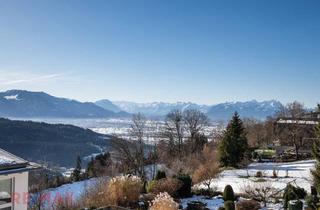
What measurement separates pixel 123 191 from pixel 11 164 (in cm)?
1131

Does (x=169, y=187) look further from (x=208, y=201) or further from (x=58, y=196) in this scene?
(x=58, y=196)

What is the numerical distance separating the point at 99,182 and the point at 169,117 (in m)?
36.9

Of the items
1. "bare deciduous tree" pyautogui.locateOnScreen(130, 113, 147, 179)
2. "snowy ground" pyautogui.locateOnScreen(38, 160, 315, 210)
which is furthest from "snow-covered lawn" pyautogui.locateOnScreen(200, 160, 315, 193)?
"bare deciduous tree" pyautogui.locateOnScreen(130, 113, 147, 179)

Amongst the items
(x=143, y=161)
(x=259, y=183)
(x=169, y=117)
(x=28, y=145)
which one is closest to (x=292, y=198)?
(x=259, y=183)

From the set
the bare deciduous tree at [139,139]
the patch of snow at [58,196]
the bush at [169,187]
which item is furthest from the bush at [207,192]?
the bare deciduous tree at [139,139]

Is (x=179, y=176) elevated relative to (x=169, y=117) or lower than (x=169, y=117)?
lower

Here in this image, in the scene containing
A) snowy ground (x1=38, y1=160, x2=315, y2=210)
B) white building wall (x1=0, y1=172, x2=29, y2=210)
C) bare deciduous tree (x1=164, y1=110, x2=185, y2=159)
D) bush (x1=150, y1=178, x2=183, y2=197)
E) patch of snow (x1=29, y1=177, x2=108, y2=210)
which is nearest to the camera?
white building wall (x1=0, y1=172, x2=29, y2=210)

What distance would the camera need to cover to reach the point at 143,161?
4962 centimetres

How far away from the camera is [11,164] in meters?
11.4

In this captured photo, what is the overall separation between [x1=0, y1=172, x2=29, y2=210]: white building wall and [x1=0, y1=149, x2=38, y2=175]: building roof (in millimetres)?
315

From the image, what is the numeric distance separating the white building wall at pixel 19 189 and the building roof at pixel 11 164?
315 mm

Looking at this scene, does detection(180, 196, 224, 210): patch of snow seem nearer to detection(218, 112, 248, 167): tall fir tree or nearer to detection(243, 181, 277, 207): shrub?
detection(243, 181, 277, 207): shrub

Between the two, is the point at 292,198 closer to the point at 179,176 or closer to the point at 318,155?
the point at 318,155

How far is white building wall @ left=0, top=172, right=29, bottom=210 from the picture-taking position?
468 inches
